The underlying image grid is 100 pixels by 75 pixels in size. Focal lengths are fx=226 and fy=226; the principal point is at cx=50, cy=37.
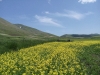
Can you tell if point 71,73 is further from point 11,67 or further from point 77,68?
point 11,67

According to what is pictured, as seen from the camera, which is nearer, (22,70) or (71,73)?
(71,73)

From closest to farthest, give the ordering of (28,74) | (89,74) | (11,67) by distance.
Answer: (28,74) < (11,67) < (89,74)

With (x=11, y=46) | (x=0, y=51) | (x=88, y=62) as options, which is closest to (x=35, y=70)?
(x=88, y=62)

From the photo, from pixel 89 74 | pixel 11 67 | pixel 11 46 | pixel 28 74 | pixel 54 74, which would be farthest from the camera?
pixel 11 46

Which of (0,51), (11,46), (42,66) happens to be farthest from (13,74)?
(11,46)

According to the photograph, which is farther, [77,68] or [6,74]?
[77,68]

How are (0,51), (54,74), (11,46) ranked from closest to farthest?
(54,74) < (0,51) < (11,46)

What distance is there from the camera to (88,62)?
20.3 meters

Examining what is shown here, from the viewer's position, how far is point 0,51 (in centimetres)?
2691

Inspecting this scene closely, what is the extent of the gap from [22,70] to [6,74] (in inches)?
90.8

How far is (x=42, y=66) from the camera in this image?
14.5 meters

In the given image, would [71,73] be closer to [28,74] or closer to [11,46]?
[28,74]

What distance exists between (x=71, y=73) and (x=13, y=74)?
130 inches

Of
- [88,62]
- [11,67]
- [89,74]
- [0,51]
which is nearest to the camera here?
[11,67]
